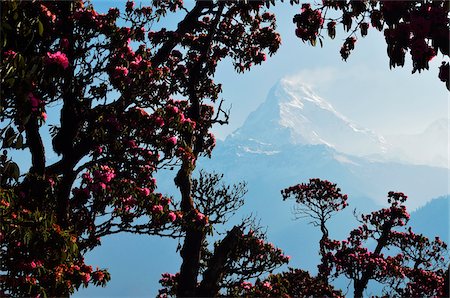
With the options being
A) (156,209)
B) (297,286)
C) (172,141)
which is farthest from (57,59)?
(297,286)

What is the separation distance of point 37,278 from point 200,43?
8.47 meters

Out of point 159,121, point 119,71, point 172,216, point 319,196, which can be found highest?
point 319,196

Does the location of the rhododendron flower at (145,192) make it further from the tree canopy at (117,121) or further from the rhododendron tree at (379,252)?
the rhododendron tree at (379,252)

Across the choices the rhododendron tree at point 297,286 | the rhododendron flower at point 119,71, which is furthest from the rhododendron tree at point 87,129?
the rhododendron tree at point 297,286

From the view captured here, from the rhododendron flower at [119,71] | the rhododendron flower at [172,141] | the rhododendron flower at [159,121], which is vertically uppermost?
the rhododendron flower at [119,71]

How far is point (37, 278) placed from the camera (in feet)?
19.7

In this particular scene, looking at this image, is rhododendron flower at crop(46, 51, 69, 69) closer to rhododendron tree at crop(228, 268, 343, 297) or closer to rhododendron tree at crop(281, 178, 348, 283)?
rhododendron tree at crop(228, 268, 343, 297)

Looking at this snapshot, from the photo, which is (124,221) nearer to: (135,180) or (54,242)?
(135,180)

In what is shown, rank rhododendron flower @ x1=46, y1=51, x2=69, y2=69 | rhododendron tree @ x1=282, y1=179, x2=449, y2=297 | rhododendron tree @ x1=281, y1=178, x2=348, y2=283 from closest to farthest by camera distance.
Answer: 1. rhododendron flower @ x1=46, y1=51, x2=69, y2=69
2. rhododendron tree @ x1=282, y1=179, x2=449, y2=297
3. rhododendron tree @ x1=281, y1=178, x2=348, y2=283

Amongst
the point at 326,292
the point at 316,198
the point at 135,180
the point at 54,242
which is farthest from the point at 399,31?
the point at 316,198

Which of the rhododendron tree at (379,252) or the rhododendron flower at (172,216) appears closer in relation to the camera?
the rhododendron flower at (172,216)

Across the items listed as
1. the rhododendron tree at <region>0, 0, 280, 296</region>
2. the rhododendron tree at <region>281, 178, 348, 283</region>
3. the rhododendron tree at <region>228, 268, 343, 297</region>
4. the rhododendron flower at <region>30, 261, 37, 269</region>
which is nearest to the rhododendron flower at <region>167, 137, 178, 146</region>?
the rhododendron tree at <region>0, 0, 280, 296</region>

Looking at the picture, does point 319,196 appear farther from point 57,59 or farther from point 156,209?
point 57,59

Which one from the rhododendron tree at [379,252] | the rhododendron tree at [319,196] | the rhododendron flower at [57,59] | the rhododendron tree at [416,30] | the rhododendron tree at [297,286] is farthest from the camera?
the rhododendron tree at [319,196]
